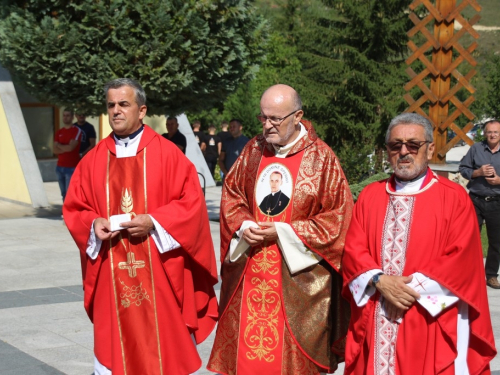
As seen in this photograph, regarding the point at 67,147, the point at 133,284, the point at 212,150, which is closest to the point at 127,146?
the point at 133,284

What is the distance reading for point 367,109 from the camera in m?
25.7

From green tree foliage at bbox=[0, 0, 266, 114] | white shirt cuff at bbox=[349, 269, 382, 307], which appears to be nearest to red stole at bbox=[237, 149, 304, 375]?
white shirt cuff at bbox=[349, 269, 382, 307]

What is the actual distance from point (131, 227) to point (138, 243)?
0.59 feet

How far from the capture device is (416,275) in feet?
13.9

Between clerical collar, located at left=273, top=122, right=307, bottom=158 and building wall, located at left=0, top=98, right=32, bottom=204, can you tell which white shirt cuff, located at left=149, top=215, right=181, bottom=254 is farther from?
building wall, located at left=0, top=98, right=32, bottom=204

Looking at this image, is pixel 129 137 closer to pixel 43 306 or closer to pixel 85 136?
pixel 43 306

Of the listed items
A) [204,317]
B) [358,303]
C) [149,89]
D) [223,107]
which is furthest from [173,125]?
[223,107]

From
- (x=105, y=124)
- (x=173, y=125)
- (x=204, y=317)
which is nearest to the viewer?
(x=204, y=317)

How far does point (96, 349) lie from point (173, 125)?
7503 millimetres

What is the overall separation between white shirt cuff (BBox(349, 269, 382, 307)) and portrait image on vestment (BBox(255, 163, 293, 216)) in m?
0.80

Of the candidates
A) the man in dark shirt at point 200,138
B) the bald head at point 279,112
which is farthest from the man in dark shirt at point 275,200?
the man in dark shirt at point 200,138

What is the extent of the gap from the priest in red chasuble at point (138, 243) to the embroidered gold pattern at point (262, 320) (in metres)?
0.35

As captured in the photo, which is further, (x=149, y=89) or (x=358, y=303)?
(x=149, y=89)

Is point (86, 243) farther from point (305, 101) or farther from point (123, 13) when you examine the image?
point (305, 101)
